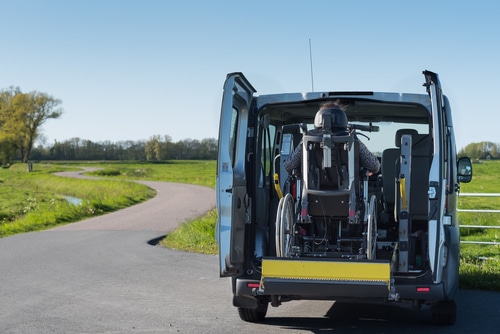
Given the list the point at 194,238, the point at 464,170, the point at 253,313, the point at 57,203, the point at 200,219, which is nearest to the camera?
the point at 253,313

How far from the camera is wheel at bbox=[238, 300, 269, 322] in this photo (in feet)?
26.2

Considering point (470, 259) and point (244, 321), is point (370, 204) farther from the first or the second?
point (470, 259)

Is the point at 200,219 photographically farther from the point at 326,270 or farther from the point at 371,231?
the point at 326,270

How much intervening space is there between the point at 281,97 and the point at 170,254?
25.9 feet

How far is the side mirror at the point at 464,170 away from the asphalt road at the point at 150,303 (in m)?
1.40

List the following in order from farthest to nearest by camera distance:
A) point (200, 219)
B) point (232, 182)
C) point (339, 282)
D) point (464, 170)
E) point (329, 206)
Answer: point (200, 219) → point (464, 170) → point (329, 206) → point (232, 182) → point (339, 282)

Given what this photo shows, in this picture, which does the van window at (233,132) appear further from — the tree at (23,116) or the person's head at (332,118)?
the tree at (23,116)

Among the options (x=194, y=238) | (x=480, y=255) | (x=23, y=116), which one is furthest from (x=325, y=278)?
(x=23, y=116)

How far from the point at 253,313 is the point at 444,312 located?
1.83 meters

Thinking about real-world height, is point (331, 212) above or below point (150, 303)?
above

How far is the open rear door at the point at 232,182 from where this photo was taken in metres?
7.09

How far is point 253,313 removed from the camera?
26.3 feet

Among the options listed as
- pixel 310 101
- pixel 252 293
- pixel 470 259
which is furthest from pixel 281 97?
pixel 470 259

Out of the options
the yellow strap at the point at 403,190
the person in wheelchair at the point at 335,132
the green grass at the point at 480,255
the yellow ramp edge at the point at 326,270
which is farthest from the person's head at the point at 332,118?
the green grass at the point at 480,255
